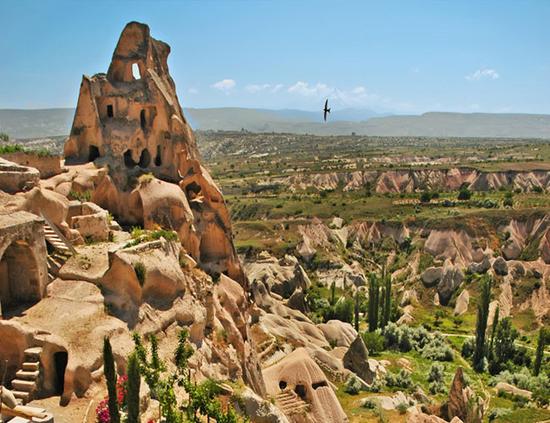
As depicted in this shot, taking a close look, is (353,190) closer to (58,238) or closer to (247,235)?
(247,235)

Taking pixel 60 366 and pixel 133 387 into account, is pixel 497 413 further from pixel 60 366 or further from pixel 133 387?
pixel 133 387

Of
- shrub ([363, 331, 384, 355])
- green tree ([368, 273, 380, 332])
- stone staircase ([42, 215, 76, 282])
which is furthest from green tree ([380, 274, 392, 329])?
stone staircase ([42, 215, 76, 282])

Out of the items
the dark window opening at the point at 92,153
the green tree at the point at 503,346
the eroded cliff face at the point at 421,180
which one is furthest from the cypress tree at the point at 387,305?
the eroded cliff face at the point at 421,180

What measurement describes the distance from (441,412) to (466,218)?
205ft

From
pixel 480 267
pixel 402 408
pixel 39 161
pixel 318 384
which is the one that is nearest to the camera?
pixel 39 161

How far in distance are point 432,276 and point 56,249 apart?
6523 cm

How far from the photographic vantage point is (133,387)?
1777cm

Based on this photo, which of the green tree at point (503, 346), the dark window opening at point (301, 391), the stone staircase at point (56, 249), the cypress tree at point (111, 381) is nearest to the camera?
the cypress tree at point (111, 381)

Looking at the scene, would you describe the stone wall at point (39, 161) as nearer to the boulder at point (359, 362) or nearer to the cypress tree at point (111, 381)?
the cypress tree at point (111, 381)

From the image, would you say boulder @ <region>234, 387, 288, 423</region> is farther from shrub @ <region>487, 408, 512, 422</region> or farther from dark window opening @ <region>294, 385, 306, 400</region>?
shrub @ <region>487, 408, 512, 422</region>

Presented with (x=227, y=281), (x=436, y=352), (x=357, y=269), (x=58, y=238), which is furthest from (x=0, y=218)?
(x=357, y=269)

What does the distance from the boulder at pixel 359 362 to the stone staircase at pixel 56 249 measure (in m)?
29.1

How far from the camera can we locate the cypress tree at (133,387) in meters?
17.5

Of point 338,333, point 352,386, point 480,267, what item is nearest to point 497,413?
point 352,386
